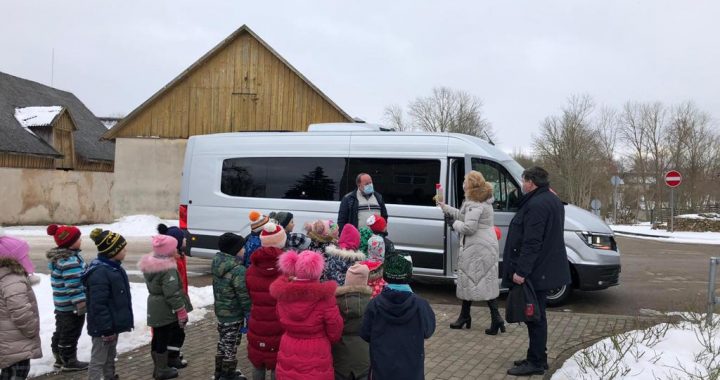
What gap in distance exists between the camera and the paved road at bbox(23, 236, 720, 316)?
8.40m

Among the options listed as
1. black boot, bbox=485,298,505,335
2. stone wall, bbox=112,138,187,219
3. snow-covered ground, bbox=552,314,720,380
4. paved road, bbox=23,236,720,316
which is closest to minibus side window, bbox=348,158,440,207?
paved road, bbox=23,236,720,316

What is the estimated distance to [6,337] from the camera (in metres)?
4.11

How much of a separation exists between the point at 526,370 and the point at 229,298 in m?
2.71

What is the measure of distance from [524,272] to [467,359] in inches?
47.6

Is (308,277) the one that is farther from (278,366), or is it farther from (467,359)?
(467,359)

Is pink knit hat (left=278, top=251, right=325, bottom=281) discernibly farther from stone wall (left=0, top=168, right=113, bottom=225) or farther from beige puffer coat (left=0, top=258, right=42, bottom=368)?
stone wall (left=0, top=168, right=113, bottom=225)

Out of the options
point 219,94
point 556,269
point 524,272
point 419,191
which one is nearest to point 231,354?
point 524,272

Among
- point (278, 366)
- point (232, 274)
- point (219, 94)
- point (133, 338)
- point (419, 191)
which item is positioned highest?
point (219, 94)

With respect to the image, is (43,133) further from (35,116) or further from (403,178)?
(403,178)

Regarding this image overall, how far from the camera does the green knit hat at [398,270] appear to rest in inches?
139

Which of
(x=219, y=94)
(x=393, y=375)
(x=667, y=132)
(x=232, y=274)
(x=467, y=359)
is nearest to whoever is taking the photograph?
(x=393, y=375)

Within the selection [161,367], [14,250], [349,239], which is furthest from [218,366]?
[14,250]

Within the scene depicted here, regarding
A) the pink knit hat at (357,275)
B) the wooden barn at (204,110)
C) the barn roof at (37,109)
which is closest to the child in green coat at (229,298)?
the pink knit hat at (357,275)

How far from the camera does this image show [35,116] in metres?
34.4
